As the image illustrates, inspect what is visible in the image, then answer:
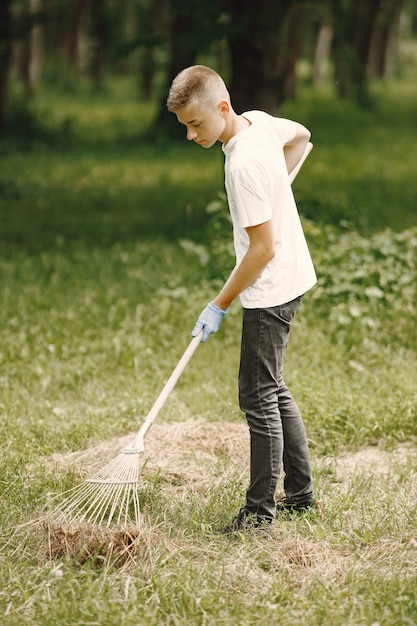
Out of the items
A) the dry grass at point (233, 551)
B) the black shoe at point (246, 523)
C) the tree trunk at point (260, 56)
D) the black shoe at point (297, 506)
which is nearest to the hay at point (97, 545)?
the dry grass at point (233, 551)

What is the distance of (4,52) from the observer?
687 inches

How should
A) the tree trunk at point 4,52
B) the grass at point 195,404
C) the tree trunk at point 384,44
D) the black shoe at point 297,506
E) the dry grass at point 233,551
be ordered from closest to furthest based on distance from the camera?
1. the grass at point 195,404
2. the dry grass at point 233,551
3. the black shoe at point 297,506
4. the tree trunk at point 4,52
5. the tree trunk at point 384,44

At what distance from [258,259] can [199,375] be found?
2.52m

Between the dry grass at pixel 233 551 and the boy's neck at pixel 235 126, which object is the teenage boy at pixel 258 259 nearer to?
the boy's neck at pixel 235 126

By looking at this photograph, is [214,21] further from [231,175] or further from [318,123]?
[318,123]

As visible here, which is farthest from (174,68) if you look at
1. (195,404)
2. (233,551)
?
(233,551)

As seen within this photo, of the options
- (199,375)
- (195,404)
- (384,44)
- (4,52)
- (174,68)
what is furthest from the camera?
(384,44)

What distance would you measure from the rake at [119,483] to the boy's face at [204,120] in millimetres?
769

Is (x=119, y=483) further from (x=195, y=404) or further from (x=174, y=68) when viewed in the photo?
(x=174, y=68)

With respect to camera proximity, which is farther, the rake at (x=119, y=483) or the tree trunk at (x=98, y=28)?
the tree trunk at (x=98, y=28)

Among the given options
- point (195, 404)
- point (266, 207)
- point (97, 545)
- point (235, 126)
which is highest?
point (235, 126)

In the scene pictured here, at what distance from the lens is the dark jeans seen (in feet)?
12.6

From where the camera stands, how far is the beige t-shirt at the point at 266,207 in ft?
11.9

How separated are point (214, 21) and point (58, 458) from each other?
7001 mm
